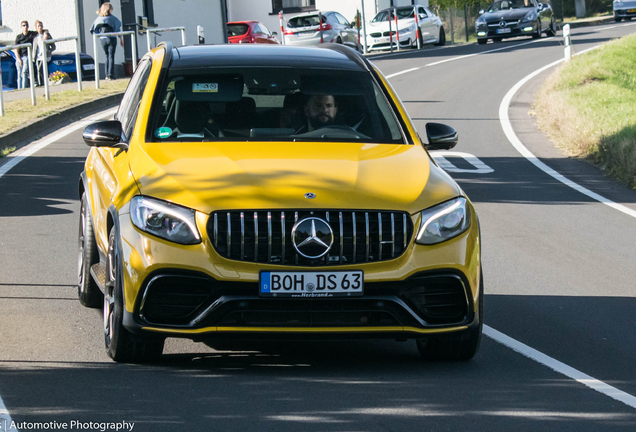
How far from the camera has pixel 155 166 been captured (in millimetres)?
5551

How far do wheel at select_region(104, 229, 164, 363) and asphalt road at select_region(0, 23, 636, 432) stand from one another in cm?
8

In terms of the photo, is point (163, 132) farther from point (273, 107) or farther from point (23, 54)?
point (23, 54)

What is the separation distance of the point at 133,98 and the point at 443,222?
2.62 metres

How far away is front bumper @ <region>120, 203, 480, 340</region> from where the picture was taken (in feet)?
16.6

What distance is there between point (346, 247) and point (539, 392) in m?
1.19

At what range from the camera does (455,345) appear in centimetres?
565

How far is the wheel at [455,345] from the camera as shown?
218 inches

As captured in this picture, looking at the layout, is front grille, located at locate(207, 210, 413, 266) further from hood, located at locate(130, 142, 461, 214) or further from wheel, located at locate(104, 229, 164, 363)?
wheel, located at locate(104, 229, 164, 363)

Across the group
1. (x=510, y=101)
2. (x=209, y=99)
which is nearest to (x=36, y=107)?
(x=510, y=101)

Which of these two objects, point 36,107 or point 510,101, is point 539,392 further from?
point 510,101

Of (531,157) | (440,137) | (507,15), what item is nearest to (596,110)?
(531,157)

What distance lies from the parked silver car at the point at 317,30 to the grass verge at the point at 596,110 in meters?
11.0

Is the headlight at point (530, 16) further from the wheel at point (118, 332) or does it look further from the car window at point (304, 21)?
the wheel at point (118, 332)

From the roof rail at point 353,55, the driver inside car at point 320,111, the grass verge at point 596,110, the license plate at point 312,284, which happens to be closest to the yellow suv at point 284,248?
the license plate at point 312,284
